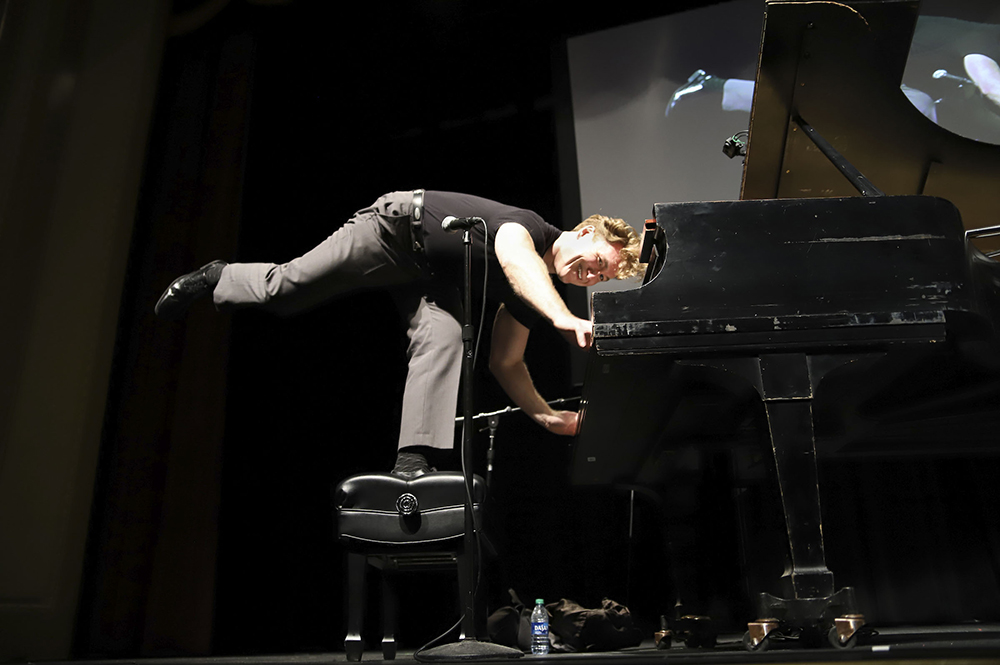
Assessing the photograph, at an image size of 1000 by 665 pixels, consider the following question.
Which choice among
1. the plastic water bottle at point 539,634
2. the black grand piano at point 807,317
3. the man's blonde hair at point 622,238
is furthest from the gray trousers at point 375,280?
the plastic water bottle at point 539,634

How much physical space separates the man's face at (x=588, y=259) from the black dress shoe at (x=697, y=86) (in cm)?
138

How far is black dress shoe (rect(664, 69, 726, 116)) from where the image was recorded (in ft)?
10.5

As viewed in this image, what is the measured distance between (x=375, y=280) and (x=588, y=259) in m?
0.68

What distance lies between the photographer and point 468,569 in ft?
5.25

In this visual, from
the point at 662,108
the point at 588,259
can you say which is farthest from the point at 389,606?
the point at 662,108

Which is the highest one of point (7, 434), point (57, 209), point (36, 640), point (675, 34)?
point (675, 34)

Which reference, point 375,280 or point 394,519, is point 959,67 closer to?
point 375,280

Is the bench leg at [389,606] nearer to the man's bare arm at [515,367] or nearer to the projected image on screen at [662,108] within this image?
the man's bare arm at [515,367]

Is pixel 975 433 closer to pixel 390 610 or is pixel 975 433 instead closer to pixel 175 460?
pixel 390 610

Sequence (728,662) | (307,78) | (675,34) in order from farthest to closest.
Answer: (307,78)
(675,34)
(728,662)

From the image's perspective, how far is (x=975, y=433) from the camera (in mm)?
1901

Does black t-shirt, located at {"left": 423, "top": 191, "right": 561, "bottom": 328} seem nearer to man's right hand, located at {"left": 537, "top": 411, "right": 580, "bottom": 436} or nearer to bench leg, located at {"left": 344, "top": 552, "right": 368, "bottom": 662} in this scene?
man's right hand, located at {"left": 537, "top": 411, "right": 580, "bottom": 436}

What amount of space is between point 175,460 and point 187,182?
1.41m

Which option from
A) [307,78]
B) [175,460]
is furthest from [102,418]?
[307,78]
